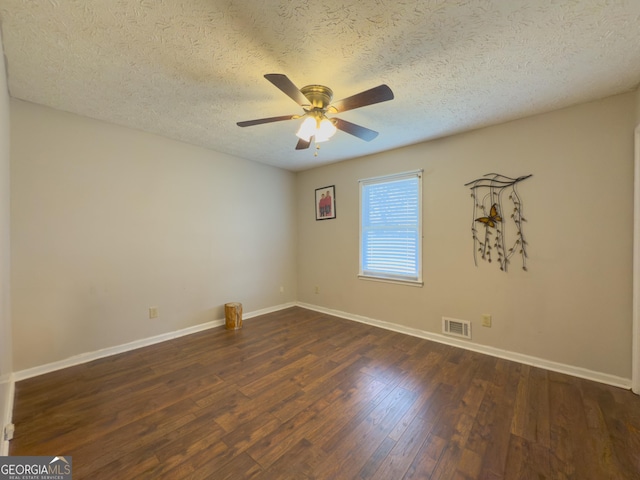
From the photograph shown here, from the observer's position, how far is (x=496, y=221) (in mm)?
2682

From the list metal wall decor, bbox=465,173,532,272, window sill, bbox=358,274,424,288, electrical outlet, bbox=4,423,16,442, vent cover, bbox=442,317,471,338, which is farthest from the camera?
window sill, bbox=358,274,424,288

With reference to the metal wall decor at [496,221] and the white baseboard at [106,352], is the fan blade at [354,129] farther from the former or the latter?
the white baseboard at [106,352]

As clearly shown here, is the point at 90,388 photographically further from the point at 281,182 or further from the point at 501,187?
the point at 501,187

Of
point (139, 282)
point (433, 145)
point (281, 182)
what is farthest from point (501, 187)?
point (139, 282)

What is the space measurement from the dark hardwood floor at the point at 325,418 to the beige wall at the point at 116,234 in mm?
480

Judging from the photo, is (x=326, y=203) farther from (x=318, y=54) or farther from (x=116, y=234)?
(x=116, y=234)

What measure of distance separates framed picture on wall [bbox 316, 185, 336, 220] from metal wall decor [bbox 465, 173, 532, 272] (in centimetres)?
189

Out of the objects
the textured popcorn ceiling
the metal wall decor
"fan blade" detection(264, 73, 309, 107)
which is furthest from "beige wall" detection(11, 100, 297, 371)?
the metal wall decor

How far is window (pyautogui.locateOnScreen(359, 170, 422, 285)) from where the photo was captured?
329 cm

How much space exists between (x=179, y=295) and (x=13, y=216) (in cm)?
160

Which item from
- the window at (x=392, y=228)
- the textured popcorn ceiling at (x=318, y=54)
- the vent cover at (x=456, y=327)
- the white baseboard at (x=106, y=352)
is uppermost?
the textured popcorn ceiling at (x=318, y=54)

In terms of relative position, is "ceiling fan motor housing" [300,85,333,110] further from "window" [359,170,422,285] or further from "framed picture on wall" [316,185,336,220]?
"framed picture on wall" [316,185,336,220]

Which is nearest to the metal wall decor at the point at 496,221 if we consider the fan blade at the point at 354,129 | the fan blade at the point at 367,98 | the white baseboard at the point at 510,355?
the white baseboard at the point at 510,355

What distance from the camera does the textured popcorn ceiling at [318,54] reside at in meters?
1.35
